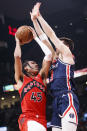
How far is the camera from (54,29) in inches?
508

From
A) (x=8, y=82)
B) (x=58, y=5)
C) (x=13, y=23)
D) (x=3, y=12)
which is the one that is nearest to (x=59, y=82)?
(x=58, y=5)

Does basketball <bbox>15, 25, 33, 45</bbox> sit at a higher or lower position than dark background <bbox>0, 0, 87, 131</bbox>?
lower

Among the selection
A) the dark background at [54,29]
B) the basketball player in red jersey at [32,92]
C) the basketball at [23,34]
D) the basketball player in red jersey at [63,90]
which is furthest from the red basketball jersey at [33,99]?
the dark background at [54,29]

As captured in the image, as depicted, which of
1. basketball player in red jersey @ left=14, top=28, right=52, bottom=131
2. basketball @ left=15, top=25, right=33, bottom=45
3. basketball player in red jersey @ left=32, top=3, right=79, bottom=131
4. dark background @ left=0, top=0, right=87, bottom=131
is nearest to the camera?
basketball player in red jersey @ left=32, top=3, right=79, bottom=131

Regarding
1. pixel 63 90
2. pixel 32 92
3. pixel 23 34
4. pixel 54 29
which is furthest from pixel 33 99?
pixel 54 29

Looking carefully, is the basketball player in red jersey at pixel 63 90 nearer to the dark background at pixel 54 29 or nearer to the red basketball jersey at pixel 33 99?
the red basketball jersey at pixel 33 99

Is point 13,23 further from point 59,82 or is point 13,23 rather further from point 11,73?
point 59,82

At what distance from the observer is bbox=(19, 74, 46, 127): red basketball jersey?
9.31 ft

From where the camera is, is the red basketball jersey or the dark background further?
the dark background

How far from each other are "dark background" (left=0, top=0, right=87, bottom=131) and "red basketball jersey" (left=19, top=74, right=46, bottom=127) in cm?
688

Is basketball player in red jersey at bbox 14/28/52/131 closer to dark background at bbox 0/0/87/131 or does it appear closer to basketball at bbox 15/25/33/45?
basketball at bbox 15/25/33/45

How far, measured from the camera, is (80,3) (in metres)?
10.9

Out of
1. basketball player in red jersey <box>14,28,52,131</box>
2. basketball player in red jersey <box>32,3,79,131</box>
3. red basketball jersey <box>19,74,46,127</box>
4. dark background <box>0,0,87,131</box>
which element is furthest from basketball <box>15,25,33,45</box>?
dark background <box>0,0,87,131</box>

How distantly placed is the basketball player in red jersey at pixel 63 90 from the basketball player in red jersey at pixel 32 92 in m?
0.14
